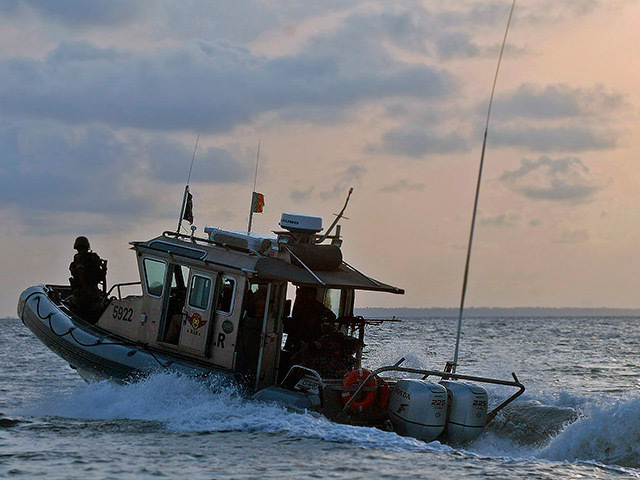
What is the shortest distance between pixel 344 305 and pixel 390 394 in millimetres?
2153

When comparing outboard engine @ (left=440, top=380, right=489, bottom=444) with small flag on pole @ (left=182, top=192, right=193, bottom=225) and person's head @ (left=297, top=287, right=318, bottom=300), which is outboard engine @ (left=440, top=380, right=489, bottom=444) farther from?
small flag on pole @ (left=182, top=192, right=193, bottom=225)

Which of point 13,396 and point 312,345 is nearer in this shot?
point 312,345

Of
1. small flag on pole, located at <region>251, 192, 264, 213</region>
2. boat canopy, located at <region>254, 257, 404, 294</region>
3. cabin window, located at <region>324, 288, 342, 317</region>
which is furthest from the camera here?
small flag on pole, located at <region>251, 192, 264, 213</region>

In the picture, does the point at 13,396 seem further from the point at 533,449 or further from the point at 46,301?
the point at 533,449

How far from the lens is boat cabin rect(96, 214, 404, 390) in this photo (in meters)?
11.2

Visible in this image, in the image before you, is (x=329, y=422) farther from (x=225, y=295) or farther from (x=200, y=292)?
(x=200, y=292)

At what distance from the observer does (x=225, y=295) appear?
1152 cm

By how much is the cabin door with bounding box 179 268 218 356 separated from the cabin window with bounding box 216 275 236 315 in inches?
3.1

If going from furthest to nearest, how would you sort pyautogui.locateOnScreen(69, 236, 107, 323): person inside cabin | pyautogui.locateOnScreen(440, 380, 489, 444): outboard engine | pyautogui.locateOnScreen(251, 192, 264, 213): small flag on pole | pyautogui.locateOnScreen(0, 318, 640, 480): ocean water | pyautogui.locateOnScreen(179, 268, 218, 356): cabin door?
pyautogui.locateOnScreen(69, 236, 107, 323): person inside cabin, pyautogui.locateOnScreen(251, 192, 264, 213): small flag on pole, pyautogui.locateOnScreen(179, 268, 218, 356): cabin door, pyautogui.locateOnScreen(440, 380, 489, 444): outboard engine, pyautogui.locateOnScreen(0, 318, 640, 480): ocean water

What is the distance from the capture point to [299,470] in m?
8.81

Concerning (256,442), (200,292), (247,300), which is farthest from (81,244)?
(256,442)

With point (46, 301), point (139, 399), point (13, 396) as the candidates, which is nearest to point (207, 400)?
point (139, 399)

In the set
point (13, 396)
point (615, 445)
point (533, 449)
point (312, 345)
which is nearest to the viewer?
point (615, 445)

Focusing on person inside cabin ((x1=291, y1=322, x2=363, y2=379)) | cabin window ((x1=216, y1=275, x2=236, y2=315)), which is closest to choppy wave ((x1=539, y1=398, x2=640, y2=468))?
person inside cabin ((x1=291, y1=322, x2=363, y2=379))
